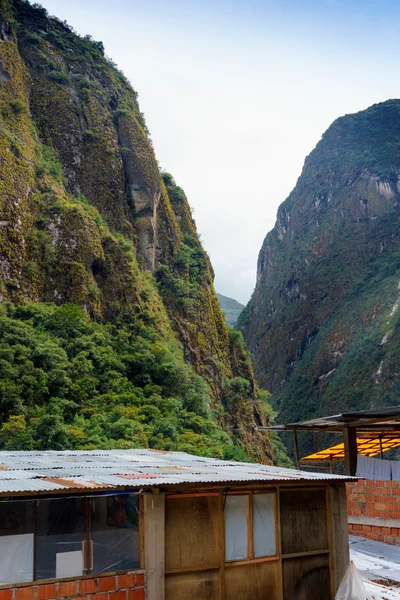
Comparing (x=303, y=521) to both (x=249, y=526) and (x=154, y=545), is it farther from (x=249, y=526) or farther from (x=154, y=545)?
(x=154, y=545)

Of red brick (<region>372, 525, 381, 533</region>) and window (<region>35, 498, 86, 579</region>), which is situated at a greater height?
window (<region>35, 498, 86, 579</region>)

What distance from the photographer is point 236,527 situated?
7977 mm

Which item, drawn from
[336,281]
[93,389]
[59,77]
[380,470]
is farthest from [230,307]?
[380,470]

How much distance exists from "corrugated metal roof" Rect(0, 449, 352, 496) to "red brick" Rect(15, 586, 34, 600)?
1.15 metres

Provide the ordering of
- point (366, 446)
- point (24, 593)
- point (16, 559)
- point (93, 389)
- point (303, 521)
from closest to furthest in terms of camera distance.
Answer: point (24, 593) < point (16, 559) < point (303, 521) < point (366, 446) < point (93, 389)

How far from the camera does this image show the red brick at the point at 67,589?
6.70m

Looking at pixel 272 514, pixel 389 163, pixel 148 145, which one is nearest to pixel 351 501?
pixel 272 514

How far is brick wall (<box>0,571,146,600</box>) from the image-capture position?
6.49 m

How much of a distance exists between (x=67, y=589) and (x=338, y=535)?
4.19 meters

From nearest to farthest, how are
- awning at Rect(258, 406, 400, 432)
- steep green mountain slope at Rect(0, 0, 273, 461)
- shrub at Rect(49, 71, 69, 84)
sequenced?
awning at Rect(258, 406, 400, 432)
steep green mountain slope at Rect(0, 0, 273, 461)
shrub at Rect(49, 71, 69, 84)

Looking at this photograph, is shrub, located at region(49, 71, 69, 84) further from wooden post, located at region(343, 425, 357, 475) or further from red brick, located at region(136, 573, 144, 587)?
red brick, located at region(136, 573, 144, 587)

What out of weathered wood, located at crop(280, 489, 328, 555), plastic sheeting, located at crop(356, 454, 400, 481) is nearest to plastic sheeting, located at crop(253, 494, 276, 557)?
weathered wood, located at crop(280, 489, 328, 555)

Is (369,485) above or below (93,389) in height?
below

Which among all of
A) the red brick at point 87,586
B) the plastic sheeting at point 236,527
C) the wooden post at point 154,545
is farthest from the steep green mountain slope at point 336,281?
the red brick at point 87,586
